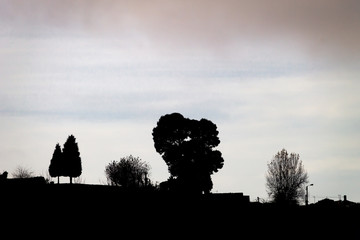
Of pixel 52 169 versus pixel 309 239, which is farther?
pixel 52 169

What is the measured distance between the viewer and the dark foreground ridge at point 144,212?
25.0 meters

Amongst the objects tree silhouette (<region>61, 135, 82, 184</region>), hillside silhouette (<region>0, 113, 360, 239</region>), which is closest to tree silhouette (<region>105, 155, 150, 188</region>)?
tree silhouette (<region>61, 135, 82, 184</region>)

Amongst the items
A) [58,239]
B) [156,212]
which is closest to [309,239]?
[156,212]

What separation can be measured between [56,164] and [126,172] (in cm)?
1633

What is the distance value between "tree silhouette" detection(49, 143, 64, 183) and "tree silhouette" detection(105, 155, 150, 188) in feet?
44.8

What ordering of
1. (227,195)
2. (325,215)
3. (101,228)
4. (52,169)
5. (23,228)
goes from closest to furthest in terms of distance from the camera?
(23,228)
(101,228)
(227,195)
(325,215)
(52,169)

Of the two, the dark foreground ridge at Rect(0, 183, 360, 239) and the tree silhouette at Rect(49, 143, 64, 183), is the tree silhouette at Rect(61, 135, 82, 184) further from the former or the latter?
the dark foreground ridge at Rect(0, 183, 360, 239)

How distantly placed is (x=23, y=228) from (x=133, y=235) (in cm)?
647

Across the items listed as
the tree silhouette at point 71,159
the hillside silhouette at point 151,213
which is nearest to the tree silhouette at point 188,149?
the tree silhouette at point 71,159


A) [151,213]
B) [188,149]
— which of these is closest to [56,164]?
[188,149]

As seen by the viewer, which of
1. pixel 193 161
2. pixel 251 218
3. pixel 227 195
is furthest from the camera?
pixel 193 161

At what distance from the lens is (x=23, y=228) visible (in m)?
24.4

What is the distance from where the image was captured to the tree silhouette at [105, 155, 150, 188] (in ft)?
339

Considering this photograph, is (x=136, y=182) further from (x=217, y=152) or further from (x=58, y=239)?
(x=58, y=239)
